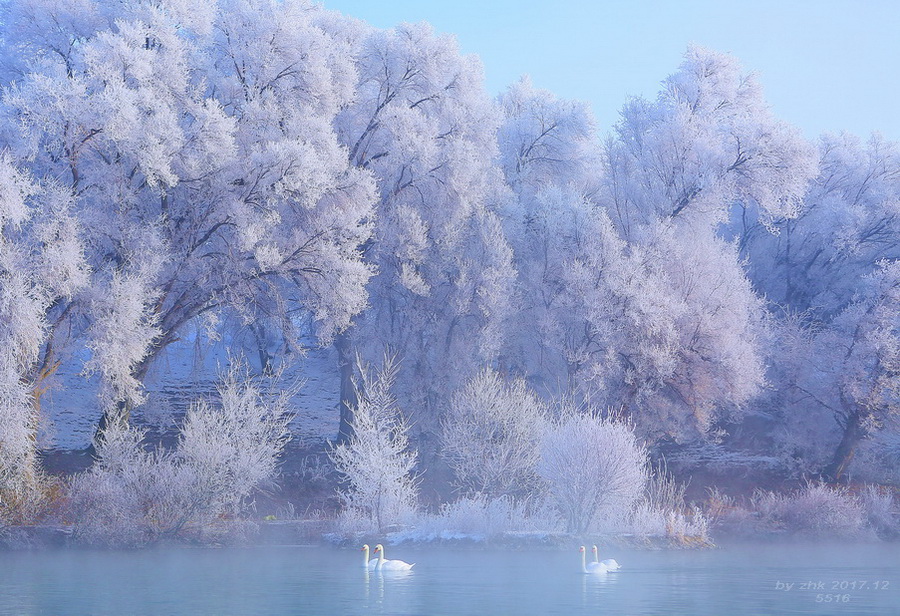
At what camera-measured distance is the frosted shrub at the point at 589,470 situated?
28016mm

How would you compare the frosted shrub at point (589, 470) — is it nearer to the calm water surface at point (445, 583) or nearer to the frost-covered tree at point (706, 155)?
the calm water surface at point (445, 583)

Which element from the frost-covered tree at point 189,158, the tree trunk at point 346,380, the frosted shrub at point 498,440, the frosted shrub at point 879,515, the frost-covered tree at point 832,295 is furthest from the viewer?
the frost-covered tree at point 832,295

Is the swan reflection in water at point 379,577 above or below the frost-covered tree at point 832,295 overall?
below

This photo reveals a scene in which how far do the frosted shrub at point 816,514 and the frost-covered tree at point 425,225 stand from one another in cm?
1172

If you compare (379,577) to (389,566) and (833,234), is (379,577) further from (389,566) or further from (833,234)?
(833,234)

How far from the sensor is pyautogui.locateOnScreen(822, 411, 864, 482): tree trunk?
4006 cm

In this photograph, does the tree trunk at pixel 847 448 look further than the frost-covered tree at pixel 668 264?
Yes

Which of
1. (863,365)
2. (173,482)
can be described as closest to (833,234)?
(863,365)

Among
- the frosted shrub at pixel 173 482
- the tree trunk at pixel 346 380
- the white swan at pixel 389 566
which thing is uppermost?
the tree trunk at pixel 346 380

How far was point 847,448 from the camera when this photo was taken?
4028 centimetres

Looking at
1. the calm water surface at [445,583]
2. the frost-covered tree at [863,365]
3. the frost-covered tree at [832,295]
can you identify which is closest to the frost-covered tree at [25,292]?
the calm water surface at [445,583]

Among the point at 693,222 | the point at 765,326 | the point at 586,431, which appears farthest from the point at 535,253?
the point at 586,431

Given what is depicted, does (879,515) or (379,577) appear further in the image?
(879,515)

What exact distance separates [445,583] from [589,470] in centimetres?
838
